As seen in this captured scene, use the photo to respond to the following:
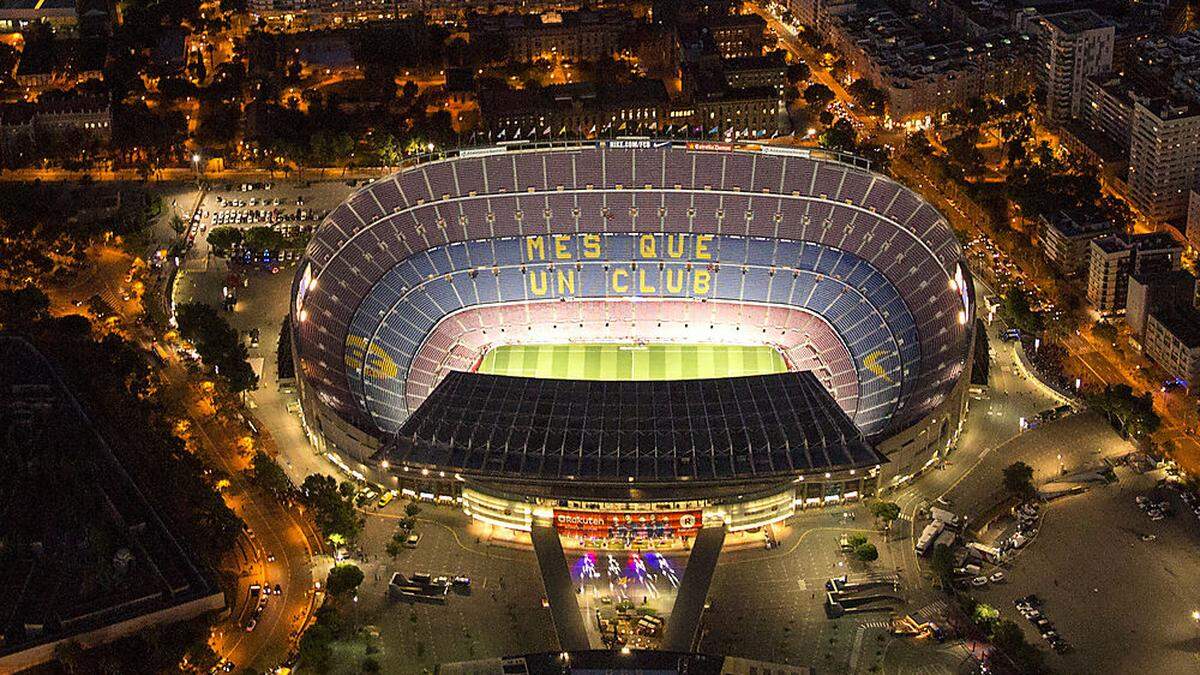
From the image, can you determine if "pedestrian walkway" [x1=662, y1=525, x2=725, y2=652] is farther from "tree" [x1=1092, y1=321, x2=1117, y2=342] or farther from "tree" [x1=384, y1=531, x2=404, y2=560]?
"tree" [x1=1092, y1=321, x2=1117, y2=342]

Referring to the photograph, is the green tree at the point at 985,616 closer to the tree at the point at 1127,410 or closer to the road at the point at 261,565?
the tree at the point at 1127,410

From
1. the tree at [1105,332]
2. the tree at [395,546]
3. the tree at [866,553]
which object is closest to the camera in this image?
the tree at [866,553]

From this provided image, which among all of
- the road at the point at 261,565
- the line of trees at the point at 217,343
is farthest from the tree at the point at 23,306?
the road at the point at 261,565

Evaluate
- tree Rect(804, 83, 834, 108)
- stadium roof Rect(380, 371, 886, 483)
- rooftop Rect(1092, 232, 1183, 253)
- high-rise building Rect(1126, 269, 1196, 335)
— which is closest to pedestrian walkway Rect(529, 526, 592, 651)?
stadium roof Rect(380, 371, 886, 483)

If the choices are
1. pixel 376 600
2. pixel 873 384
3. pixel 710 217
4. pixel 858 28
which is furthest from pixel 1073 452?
pixel 858 28

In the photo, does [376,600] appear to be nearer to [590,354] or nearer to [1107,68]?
[590,354]
